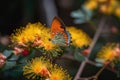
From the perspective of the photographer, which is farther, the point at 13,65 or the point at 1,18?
the point at 1,18

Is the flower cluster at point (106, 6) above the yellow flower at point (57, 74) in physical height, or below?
above

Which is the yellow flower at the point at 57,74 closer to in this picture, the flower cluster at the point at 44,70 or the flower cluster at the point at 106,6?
the flower cluster at the point at 44,70

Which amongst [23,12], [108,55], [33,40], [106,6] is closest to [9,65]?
[33,40]

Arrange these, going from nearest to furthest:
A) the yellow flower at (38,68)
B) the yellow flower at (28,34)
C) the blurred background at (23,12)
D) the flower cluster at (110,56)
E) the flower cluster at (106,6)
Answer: the yellow flower at (38,68)
the yellow flower at (28,34)
the flower cluster at (110,56)
the flower cluster at (106,6)
the blurred background at (23,12)

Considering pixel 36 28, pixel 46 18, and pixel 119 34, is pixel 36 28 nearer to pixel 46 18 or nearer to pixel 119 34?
pixel 119 34

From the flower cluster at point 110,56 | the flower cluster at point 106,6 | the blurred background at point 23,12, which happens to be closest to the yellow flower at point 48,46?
the flower cluster at point 110,56

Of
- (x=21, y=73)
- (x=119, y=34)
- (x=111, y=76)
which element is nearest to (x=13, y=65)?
(x=21, y=73)

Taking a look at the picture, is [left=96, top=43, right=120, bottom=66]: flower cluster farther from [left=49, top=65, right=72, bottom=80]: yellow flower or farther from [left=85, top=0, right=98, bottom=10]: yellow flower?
[left=85, top=0, right=98, bottom=10]: yellow flower
